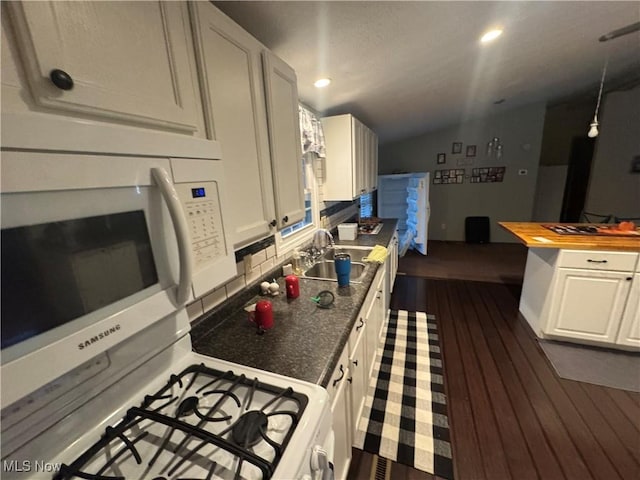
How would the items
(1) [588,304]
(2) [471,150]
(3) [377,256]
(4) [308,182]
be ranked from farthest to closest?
(2) [471,150] → (4) [308,182] → (1) [588,304] → (3) [377,256]

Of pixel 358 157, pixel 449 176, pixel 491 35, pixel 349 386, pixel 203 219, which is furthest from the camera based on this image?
pixel 449 176

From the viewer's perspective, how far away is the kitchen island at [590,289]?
1.95 meters

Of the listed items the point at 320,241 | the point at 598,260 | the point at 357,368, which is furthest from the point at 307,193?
the point at 598,260

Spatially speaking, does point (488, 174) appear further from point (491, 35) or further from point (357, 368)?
point (357, 368)

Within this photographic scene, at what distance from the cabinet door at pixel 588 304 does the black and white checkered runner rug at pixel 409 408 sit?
1043 millimetres

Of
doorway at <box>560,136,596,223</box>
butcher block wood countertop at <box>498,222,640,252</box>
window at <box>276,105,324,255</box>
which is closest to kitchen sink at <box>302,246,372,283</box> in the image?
window at <box>276,105,324,255</box>

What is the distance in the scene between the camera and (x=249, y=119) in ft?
3.31

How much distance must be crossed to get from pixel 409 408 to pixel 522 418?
0.69 m

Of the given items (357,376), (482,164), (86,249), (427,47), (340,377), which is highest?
(427,47)

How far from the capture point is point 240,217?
3.22 ft

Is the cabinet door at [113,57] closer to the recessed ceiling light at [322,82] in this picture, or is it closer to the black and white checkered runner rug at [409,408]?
the recessed ceiling light at [322,82]

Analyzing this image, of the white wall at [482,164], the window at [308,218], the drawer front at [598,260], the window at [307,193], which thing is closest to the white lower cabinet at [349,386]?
the window at [308,218]

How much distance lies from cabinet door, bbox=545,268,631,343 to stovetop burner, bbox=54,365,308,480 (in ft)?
8.38

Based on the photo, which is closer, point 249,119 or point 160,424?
point 160,424
